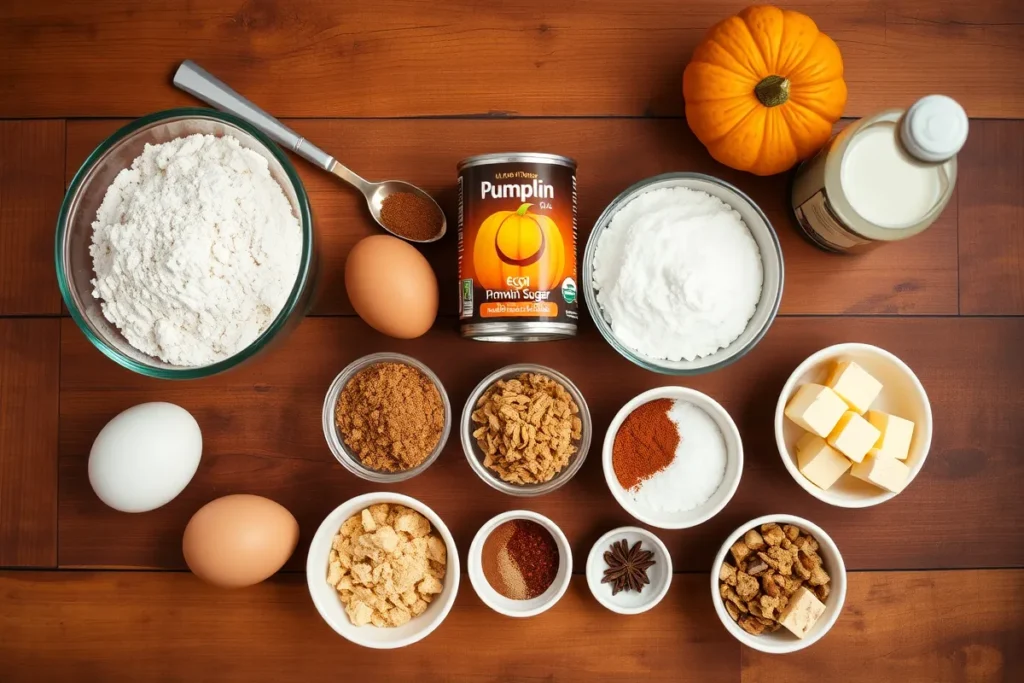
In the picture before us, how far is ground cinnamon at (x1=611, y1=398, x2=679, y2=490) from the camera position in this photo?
1.03 meters

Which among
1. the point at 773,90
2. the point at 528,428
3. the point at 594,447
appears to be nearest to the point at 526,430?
the point at 528,428

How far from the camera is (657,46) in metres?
1.12

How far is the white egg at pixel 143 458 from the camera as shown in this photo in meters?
0.96

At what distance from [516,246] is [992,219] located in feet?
2.79

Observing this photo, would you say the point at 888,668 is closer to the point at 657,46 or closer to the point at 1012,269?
the point at 1012,269

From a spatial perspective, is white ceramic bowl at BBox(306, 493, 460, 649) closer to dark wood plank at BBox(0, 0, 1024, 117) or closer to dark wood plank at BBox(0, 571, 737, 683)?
dark wood plank at BBox(0, 571, 737, 683)

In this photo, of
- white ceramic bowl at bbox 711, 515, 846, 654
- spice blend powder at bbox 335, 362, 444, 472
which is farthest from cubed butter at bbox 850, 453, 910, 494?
spice blend powder at bbox 335, 362, 444, 472

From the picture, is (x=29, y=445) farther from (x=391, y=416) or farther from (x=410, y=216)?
(x=410, y=216)

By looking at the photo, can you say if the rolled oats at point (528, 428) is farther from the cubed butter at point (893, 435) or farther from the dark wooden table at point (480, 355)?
the cubed butter at point (893, 435)

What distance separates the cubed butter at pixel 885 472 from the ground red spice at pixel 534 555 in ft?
1.66

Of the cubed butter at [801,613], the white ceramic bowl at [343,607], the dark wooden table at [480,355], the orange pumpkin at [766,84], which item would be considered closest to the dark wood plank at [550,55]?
the dark wooden table at [480,355]

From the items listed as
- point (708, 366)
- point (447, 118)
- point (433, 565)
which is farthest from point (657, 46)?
point (433, 565)

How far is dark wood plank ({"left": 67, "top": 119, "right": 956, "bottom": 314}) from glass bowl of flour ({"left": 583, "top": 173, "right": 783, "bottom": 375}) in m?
0.11

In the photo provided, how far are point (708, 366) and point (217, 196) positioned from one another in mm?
761
